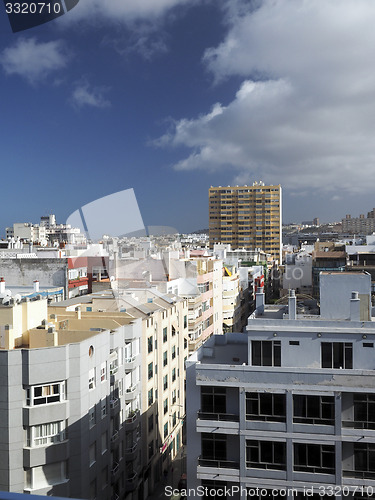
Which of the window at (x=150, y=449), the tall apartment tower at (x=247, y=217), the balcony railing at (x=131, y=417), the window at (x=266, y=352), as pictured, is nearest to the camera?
the window at (x=266, y=352)

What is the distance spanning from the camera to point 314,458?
9.15 m

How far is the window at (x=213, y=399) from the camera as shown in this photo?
9688mm

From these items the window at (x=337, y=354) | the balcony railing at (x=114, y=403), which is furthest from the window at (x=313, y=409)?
the balcony railing at (x=114, y=403)

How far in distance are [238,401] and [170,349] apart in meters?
8.84

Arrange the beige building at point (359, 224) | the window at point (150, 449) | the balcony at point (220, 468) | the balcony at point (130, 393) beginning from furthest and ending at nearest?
the beige building at point (359, 224) → the window at point (150, 449) → the balcony at point (130, 393) → the balcony at point (220, 468)

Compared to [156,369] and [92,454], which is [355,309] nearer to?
[92,454]

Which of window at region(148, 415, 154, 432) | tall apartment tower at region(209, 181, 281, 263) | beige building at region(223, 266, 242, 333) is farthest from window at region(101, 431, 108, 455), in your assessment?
tall apartment tower at region(209, 181, 281, 263)

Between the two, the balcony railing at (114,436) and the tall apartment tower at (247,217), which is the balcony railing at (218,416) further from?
the tall apartment tower at (247,217)

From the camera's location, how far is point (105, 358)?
38.4 feet

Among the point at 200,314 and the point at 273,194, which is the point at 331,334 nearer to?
the point at 200,314

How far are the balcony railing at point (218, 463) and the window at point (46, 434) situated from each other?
3039 mm

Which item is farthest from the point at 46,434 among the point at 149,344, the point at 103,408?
the point at 149,344

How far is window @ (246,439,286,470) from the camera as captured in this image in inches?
366

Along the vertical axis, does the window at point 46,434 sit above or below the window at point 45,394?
below
